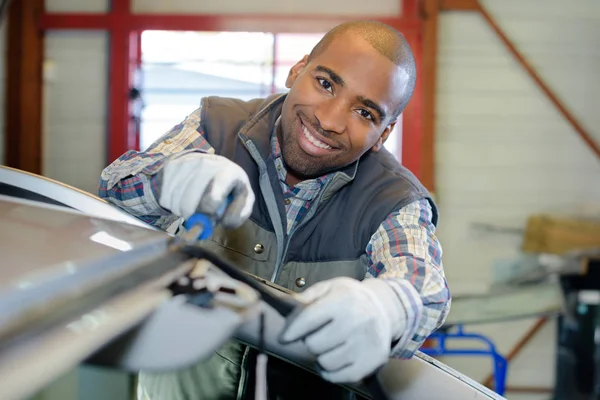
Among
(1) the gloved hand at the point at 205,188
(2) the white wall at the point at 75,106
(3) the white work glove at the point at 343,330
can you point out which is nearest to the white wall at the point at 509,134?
(2) the white wall at the point at 75,106

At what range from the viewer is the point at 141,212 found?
1.24 m

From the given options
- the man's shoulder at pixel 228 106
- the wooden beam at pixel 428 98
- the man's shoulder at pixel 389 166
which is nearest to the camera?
the man's shoulder at pixel 389 166

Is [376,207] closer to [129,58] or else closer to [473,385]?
[473,385]

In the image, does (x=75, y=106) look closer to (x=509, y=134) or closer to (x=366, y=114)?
(x=509, y=134)

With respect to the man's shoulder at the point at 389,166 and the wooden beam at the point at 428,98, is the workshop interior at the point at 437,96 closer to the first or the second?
the wooden beam at the point at 428,98

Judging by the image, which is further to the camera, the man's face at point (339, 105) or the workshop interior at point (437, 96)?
the workshop interior at point (437, 96)

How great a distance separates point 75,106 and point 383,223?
11.3 ft

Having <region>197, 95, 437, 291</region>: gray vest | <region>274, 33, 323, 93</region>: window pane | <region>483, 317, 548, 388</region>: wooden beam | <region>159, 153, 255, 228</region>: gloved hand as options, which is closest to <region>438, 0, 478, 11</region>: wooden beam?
<region>274, 33, 323, 93</region>: window pane

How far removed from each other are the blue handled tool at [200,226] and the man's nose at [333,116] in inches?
20.8

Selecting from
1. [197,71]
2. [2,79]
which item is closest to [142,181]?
[197,71]

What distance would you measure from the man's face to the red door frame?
2.78 metres

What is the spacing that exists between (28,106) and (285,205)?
10.9 ft

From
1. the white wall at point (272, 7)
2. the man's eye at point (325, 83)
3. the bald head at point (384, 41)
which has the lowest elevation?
the man's eye at point (325, 83)

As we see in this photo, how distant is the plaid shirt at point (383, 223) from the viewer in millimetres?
1021
